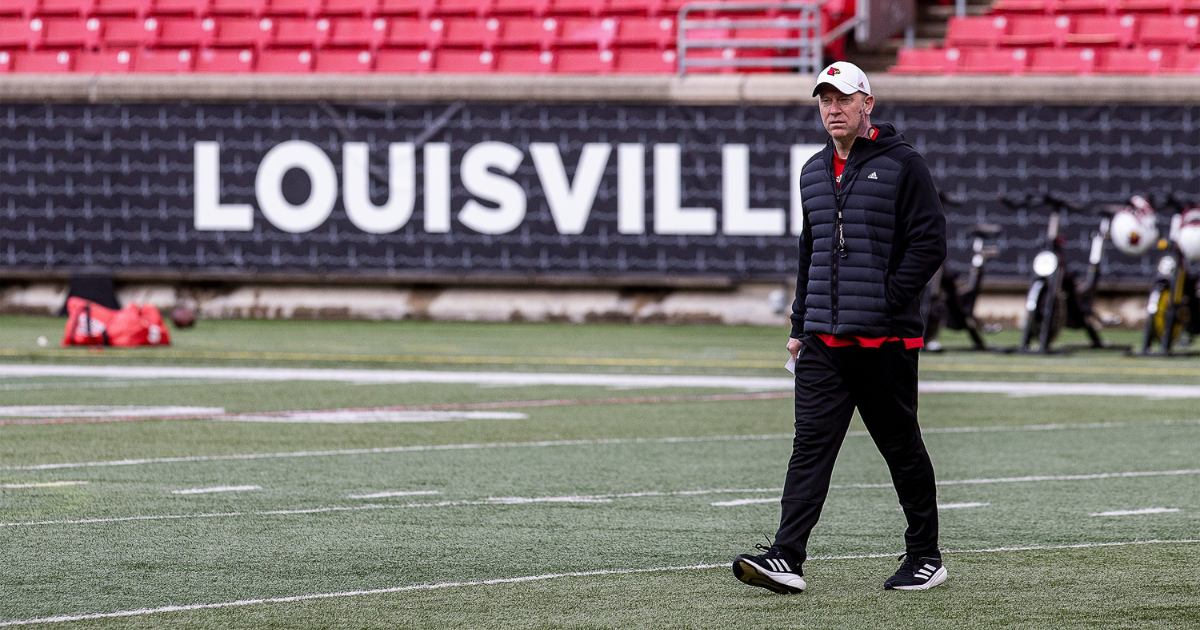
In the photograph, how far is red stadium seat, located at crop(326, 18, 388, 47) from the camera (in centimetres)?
2360

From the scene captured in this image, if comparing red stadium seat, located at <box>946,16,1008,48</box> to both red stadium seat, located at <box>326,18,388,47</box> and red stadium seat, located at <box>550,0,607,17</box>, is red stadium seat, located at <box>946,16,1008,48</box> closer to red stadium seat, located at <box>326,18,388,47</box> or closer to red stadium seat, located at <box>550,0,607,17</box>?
red stadium seat, located at <box>550,0,607,17</box>

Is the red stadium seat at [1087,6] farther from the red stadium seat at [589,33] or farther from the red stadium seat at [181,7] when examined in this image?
the red stadium seat at [181,7]

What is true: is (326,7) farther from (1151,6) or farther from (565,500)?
(565,500)

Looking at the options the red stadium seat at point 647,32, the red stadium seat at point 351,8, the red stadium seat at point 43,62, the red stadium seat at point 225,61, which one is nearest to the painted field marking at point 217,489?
the red stadium seat at point 647,32

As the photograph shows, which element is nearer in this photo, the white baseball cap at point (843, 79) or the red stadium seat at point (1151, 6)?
the white baseball cap at point (843, 79)

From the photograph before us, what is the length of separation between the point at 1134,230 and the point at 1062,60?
522 centimetres

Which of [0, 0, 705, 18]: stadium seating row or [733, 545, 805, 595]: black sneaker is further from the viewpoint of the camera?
[0, 0, 705, 18]: stadium seating row

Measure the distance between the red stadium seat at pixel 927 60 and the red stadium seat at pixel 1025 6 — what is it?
1218mm

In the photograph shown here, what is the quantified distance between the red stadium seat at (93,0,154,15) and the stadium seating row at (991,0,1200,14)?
1165cm

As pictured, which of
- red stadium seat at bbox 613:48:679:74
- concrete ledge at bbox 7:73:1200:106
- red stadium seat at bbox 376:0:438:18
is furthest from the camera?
red stadium seat at bbox 376:0:438:18

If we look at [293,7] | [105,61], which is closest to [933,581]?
[293,7]

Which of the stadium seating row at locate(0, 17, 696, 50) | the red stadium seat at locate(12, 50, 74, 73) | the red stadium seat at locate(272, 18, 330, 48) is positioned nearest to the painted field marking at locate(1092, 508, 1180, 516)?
the stadium seating row at locate(0, 17, 696, 50)

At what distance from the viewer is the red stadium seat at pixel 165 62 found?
78.0ft

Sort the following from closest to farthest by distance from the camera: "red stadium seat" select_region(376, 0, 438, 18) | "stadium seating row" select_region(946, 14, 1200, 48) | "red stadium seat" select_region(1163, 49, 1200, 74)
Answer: "red stadium seat" select_region(1163, 49, 1200, 74)
"stadium seating row" select_region(946, 14, 1200, 48)
"red stadium seat" select_region(376, 0, 438, 18)
